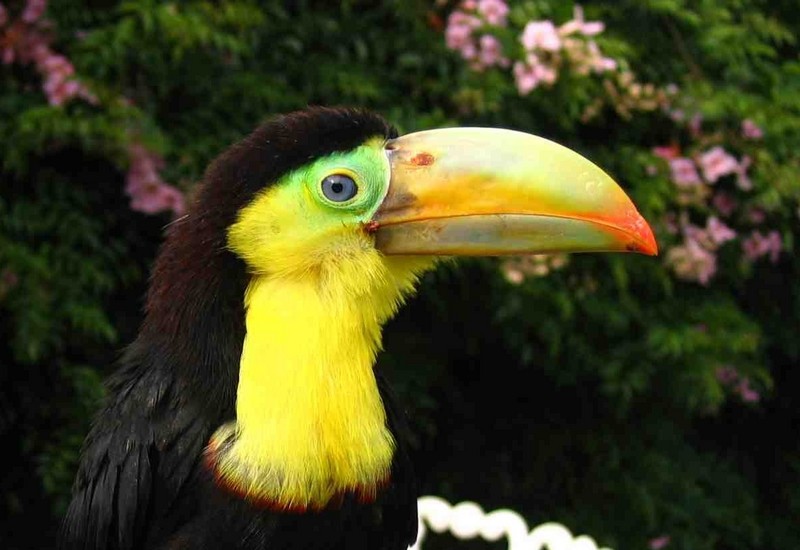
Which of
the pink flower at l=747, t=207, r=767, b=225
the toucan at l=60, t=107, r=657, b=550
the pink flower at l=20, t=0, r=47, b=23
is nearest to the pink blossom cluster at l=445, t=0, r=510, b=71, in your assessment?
the pink flower at l=747, t=207, r=767, b=225

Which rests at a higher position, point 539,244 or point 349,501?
point 539,244

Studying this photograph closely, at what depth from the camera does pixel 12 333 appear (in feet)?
9.12

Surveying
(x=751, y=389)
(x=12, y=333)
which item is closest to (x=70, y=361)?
(x=12, y=333)

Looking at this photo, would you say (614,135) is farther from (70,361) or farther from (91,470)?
(91,470)

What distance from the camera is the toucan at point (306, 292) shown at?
57.4 inches

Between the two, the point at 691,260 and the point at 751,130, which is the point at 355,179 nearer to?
the point at 691,260

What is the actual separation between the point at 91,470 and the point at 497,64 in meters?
1.69

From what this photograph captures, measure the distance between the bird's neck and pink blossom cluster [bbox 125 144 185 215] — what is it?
4.29 ft

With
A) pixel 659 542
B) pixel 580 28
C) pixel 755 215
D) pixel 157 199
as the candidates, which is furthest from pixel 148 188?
pixel 659 542

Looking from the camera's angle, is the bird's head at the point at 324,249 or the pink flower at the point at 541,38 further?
the pink flower at the point at 541,38

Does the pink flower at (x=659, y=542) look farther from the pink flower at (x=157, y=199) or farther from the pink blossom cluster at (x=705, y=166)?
the pink flower at (x=157, y=199)

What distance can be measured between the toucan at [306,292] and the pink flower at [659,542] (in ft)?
7.27

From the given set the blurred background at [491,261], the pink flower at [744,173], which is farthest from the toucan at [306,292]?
the pink flower at [744,173]

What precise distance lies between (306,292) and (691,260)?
1.88 meters
